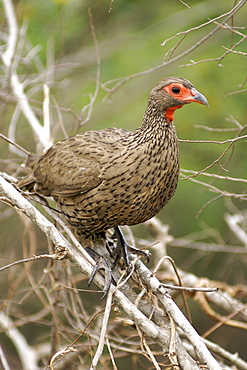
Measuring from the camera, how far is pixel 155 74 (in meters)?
8.12

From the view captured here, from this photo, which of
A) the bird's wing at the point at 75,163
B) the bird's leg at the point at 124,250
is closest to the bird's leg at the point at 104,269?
the bird's leg at the point at 124,250

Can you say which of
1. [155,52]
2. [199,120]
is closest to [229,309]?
[199,120]

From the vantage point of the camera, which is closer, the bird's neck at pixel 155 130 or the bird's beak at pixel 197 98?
the bird's beak at pixel 197 98

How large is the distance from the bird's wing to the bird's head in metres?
0.34

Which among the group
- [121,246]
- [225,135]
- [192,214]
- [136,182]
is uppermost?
[136,182]

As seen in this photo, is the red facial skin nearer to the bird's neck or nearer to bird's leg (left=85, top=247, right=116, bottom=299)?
the bird's neck

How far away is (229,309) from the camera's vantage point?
4.21 m

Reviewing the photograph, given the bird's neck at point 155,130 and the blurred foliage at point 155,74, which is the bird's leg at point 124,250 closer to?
the bird's neck at point 155,130

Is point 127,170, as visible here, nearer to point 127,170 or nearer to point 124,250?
point 127,170

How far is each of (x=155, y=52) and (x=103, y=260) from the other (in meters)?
4.81

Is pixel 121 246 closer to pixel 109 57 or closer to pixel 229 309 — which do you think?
pixel 229 309

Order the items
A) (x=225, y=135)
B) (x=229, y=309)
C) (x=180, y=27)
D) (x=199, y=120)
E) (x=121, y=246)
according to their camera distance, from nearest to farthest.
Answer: (x=121, y=246)
(x=229, y=309)
(x=225, y=135)
(x=199, y=120)
(x=180, y=27)

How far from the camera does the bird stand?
349 centimetres

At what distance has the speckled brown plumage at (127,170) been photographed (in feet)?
11.5
